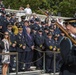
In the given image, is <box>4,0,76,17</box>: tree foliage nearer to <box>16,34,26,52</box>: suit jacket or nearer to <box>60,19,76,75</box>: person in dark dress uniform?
<box>16,34,26,52</box>: suit jacket

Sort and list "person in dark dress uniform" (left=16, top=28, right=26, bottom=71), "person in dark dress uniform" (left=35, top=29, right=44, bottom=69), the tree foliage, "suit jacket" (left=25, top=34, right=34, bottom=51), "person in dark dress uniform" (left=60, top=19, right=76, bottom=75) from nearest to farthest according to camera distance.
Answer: "person in dark dress uniform" (left=60, top=19, right=76, bottom=75), "person in dark dress uniform" (left=16, top=28, right=26, bottom=71), "suit jacket" (left=25, top=34, right=34, bottom=51), "person in dark dress uniform" (left=35, top=29, right=44, bottom=69), the tree foliage

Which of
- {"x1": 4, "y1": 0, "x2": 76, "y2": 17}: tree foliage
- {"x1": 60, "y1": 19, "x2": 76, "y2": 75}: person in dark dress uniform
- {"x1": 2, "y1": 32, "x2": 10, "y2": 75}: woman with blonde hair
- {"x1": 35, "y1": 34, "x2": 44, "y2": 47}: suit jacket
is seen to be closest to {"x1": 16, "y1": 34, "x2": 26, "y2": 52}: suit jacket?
{"x1": 35, "y1": 34, "x2": 44, "y2": 47}: suit jacket

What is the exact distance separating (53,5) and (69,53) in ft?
107

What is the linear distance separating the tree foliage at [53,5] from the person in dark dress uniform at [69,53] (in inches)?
1129

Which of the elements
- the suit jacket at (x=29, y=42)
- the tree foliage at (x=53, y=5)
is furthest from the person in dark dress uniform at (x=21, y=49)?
the tree foliage at (x=53, y=5)

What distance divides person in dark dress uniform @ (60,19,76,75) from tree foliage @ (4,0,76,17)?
28683 mm

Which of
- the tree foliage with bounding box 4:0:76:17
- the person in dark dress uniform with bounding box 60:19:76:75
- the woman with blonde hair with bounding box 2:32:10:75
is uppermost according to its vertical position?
the tree foliage with bounding box 4:0:76:17

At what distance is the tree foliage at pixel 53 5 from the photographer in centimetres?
3384

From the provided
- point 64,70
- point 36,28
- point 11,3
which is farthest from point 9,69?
point 11,3

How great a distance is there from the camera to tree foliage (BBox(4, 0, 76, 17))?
33844 mm

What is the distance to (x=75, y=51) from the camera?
471cm

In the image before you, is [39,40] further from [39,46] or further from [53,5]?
[53,5]

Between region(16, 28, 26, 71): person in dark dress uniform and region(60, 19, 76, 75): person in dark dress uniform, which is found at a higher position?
region(60, 19, 76, 75): person in dark dress uniform

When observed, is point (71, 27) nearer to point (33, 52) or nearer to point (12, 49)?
point (12, 49)
